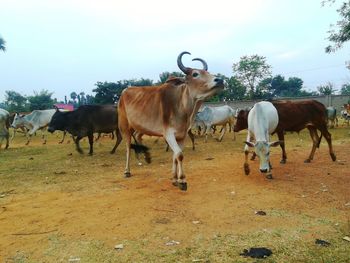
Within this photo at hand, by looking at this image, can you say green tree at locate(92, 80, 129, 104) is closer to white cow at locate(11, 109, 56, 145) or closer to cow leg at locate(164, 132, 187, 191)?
white cow at locate(11, 109, 56, 145)

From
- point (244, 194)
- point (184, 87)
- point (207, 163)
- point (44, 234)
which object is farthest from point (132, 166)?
point (44, 234)

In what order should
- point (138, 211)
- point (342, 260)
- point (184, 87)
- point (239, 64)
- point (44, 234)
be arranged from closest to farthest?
1. point (342, 260)
2. point (44, 234)
3. point (138, 211)
4. point (184, 87)
5. point (239, 64)

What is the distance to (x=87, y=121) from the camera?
12.6m

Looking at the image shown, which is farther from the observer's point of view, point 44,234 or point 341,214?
point 341,214

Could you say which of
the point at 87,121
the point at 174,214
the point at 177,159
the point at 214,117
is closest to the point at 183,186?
the point at 177,159

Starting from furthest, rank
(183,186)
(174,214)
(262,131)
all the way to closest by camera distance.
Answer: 1. (262,131)
2. (183,186)
3. (174,214)

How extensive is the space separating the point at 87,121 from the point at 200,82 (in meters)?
7.11

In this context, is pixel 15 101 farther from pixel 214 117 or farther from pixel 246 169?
pixel 246 169

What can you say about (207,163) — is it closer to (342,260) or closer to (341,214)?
(341,214)

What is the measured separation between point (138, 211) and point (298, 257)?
240 centimetres

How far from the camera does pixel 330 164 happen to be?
8875 mm

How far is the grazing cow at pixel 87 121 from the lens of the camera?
12586 millimetres

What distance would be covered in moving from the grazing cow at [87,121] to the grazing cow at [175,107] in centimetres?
522

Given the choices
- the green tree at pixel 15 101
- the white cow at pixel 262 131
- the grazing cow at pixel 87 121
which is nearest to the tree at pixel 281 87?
the green tree at pixel 15 101
